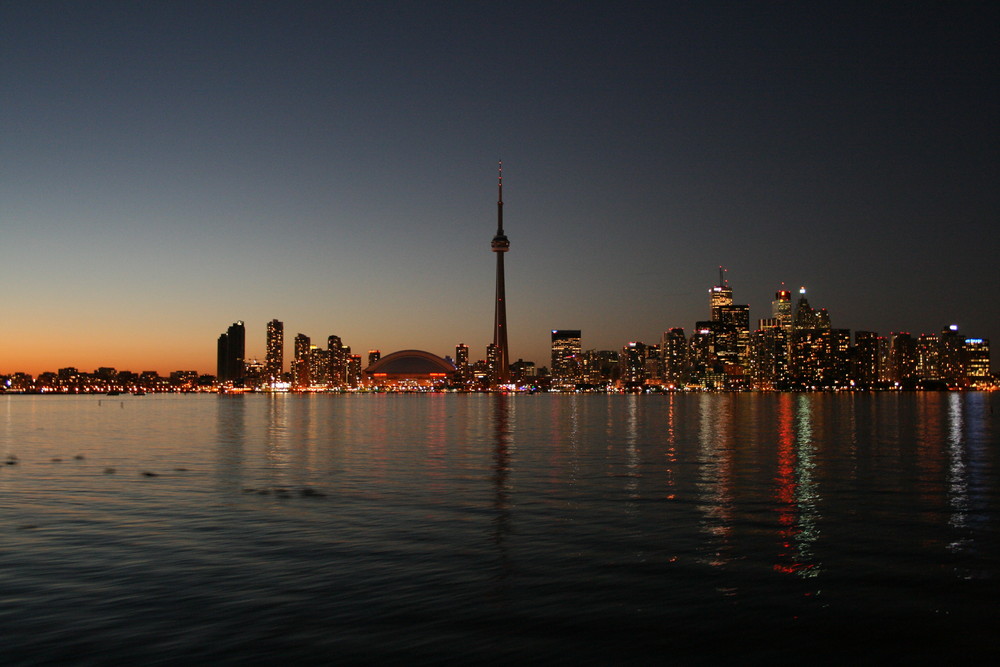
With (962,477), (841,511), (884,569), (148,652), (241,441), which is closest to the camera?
(148,652)

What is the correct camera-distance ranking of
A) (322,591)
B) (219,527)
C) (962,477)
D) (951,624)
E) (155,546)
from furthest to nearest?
(962,477) → (219,527) → (155,546) → (322,591) → (951,624)

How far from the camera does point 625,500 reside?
1204 inches

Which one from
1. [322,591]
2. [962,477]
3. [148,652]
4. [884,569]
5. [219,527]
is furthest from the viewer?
[962,477]

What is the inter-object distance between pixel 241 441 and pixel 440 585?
162 ft

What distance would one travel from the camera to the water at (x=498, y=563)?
1397cm

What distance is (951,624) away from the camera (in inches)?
591

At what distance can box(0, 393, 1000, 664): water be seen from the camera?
13969mm

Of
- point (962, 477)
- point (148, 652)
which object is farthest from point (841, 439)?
point (148, 652)

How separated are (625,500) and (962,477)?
18.8m

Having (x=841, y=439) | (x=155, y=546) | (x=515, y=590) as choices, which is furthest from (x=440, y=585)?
(x=841, y=439)

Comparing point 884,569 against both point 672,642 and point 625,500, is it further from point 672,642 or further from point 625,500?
point 625,500

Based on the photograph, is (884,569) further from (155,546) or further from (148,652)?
(155,546)

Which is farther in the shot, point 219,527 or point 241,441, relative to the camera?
point 241,441

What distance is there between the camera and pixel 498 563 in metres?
19.9
